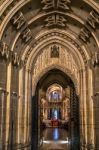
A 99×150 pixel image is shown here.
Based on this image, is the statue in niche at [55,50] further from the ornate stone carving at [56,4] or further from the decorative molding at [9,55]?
the ornate stone carving at [56,4]

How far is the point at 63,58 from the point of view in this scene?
1955 centimetres

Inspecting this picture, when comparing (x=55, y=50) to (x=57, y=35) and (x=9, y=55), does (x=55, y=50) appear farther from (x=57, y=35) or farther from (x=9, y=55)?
(x=9, y=55)

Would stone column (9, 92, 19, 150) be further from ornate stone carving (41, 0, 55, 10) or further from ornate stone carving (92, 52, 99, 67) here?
ornate stone carving (41, 0, 55, 10)

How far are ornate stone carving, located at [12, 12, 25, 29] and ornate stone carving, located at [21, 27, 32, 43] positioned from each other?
0.95 meters

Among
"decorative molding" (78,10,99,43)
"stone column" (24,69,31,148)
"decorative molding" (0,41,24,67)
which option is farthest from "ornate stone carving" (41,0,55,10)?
"stone column" (24,69,31,148)

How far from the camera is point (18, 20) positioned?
14.8 m

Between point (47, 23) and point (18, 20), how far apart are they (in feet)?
10.1

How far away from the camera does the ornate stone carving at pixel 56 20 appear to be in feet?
54.9

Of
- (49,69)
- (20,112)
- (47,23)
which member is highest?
(47,23)

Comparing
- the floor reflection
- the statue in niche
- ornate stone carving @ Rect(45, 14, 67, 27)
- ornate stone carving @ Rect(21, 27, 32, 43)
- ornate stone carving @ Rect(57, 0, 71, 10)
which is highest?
ornate stone carving @ Rect(57, 0, 71, 10)

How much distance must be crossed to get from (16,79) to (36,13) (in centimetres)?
398

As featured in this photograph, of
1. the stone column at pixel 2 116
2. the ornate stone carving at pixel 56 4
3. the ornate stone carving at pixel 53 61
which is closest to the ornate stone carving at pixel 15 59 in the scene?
the stone column at pixel 2 116

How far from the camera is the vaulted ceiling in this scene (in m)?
14.0

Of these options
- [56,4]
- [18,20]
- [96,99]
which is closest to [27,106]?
[96,99]
